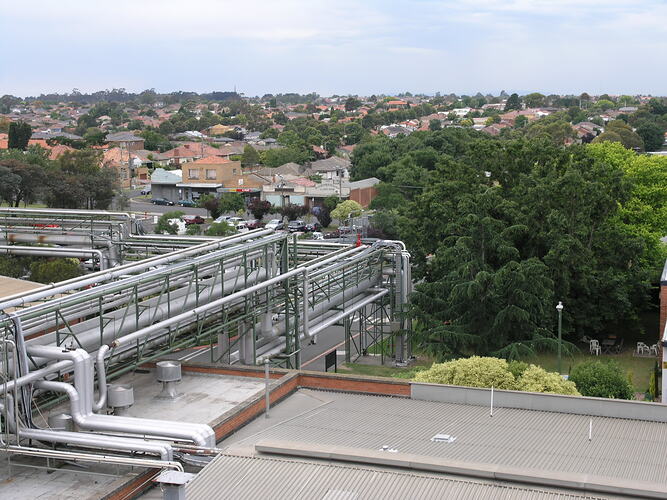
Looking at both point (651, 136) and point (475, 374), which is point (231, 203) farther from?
point (651, 136)

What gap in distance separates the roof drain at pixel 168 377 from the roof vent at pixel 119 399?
2.07m

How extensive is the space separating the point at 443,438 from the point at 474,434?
88 cm

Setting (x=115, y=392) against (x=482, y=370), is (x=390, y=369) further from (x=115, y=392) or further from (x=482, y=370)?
(x=115, y=392)

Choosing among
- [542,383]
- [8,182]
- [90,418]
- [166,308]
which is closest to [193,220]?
[8,182]

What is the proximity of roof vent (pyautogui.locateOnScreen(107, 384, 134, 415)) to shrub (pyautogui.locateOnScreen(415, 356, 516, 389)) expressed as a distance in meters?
9.04

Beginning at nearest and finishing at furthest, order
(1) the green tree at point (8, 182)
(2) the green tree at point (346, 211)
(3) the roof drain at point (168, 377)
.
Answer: (3) the roof drain at point (168, 377)
(1) the green tree at point (8, 182)
(2) the green tree at point (346, 211)

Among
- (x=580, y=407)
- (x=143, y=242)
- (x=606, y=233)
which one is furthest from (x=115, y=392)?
(x=606, y=233)

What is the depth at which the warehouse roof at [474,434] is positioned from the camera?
16812 mm

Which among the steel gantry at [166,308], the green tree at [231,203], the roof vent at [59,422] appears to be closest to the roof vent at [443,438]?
the steel gantry at [166,308]

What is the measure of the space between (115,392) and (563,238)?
23.7 metres

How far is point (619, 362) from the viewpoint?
→ 36.8 m

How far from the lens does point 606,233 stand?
39.4 meters

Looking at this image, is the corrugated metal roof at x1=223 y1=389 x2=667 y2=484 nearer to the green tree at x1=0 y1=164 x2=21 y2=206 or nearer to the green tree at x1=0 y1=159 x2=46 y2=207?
the green tree at x1=0 y1=164 x2=21 y2=206

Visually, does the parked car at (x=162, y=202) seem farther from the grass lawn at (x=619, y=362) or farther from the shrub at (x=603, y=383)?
the shrub at (x=603, y=383)
